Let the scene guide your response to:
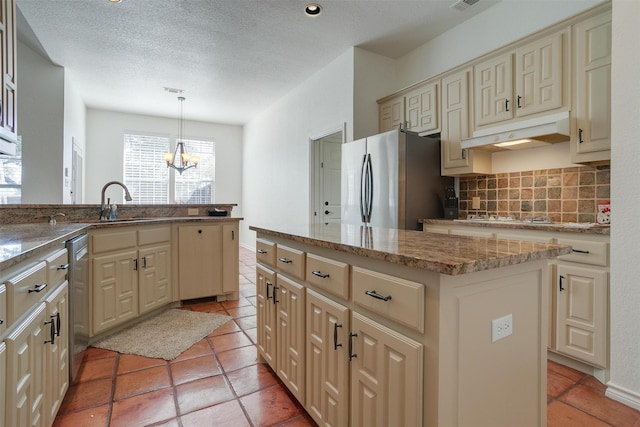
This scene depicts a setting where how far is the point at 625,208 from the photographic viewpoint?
1.75 m

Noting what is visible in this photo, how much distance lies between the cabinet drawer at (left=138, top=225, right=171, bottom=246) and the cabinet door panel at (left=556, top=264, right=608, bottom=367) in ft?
10.4

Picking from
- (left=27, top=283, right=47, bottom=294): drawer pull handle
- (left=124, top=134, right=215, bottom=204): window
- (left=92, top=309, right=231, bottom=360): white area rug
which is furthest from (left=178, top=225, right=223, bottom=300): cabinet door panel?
(left=124, top=134, right=215, bottom=204): window

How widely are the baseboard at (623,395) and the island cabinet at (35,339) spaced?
2707mm

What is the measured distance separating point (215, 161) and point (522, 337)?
A: 7.53 metres

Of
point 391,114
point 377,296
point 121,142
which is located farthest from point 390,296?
point 121,142

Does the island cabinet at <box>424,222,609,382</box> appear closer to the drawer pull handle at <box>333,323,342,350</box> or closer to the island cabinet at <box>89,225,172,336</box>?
the drawer pull handle at <box>333,323,342,350</box>

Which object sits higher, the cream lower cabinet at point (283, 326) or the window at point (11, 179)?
the window at point (11, 179)

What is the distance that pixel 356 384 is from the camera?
1.22 m

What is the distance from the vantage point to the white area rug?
7.85 feet

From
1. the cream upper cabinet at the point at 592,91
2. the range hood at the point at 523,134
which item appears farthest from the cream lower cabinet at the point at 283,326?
the cream upper cabinet at the point at 592,91

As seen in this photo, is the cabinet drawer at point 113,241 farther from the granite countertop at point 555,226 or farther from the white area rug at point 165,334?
the granite countertop at point 555,226

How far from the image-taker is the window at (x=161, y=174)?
692 centimetres

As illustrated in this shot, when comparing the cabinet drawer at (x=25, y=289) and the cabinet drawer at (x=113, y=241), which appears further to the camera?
the cabinet drawer at (x=113, y=241)

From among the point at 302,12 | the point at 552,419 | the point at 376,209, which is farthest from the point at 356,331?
the point at 302,12
